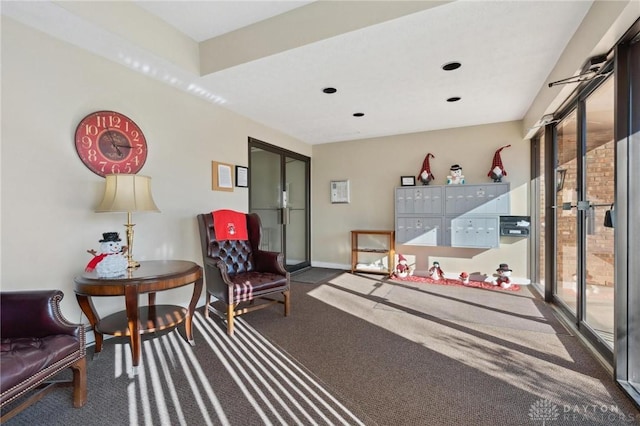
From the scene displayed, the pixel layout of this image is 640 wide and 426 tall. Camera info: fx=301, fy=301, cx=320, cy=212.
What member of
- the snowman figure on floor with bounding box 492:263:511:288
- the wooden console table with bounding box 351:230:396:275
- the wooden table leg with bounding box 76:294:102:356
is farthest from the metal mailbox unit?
the wooden table leg with bounding box 76:294:102:356

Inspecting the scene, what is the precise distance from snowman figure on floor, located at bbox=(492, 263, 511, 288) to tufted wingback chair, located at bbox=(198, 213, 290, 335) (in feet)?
10.2

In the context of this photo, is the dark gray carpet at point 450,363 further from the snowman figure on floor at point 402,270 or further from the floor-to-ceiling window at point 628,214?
the snowman figure on floor at point 402,270

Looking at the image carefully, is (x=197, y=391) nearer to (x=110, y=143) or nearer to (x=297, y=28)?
(x=110, y=143)

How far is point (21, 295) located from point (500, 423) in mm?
2719

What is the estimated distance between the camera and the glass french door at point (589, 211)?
7.29 ft

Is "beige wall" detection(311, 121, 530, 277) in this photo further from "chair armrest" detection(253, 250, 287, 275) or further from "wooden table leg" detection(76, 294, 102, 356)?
"wooden table leg" detection(76, 294, 102, 356)

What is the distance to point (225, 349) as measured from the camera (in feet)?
8.01

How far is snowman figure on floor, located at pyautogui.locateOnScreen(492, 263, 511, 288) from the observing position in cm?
426

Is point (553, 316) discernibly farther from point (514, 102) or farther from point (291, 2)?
point (291, 2)

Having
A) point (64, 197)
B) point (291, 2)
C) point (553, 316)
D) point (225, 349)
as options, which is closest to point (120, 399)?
point (225, 349)

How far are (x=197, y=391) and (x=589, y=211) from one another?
3286 millimetres

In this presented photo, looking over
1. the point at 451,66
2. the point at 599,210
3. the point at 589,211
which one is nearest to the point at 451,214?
the point at 589,211

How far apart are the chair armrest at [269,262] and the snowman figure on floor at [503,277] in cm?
313

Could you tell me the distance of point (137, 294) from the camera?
2.07 meters
